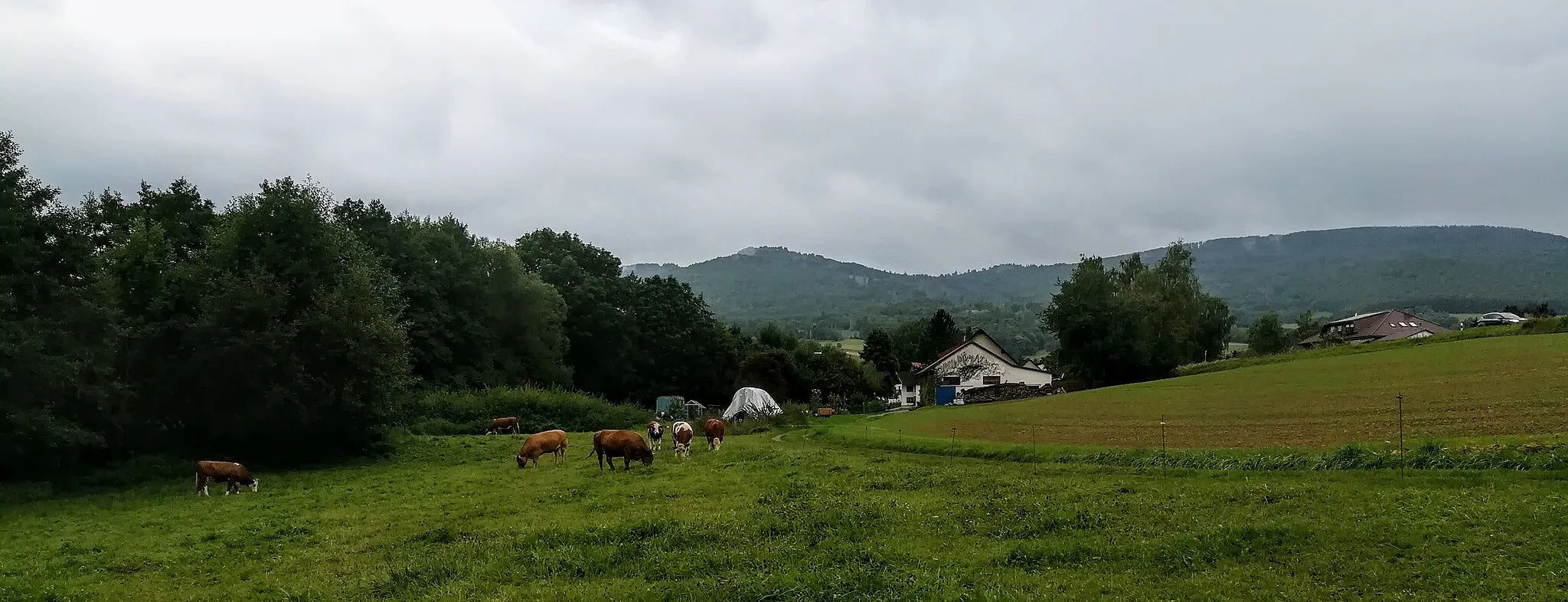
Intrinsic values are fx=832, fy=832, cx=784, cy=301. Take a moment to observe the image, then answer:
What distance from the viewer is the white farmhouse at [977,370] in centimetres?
9119

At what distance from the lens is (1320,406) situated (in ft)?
99.1

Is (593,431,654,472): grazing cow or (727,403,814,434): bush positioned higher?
(593,431,654,472): grazing cow

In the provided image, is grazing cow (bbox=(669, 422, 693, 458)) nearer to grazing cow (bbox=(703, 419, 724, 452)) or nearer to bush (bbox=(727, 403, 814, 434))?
grazing cow (bbox=(703, 419, 724, 452))

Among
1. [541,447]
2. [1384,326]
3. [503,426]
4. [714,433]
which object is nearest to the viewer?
[541,447]

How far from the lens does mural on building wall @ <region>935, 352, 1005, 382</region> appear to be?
92.1 metres

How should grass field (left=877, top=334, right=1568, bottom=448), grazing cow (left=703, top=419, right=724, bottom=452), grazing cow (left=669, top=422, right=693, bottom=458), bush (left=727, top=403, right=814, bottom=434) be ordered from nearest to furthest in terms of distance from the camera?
grass field (left=877, top=334, right=1568, bottom=448) → grazing cow (left=669, top=422, right=693, bottom=458) → grazing cow (left=703, top=419, right=724, bottom=452) → bush (left=727, top=403, right=814, bottom=434)

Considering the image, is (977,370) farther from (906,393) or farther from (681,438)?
(681,438)

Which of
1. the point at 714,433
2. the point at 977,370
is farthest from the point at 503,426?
the point at 977,370

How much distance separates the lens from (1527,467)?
15.6 m

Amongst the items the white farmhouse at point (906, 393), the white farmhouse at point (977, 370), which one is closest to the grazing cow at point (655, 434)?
the white farmhouse at point (906, 393)

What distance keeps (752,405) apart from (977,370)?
40942 millimetres

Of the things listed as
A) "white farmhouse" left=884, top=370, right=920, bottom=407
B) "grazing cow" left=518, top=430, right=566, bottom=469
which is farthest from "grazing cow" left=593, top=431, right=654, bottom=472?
"white farmhouse" left=884, top=370, right=920, bottom=407

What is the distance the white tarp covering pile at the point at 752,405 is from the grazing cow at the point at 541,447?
84.1 feet

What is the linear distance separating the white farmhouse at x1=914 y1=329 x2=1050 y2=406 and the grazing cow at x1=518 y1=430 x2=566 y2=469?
200 ft
